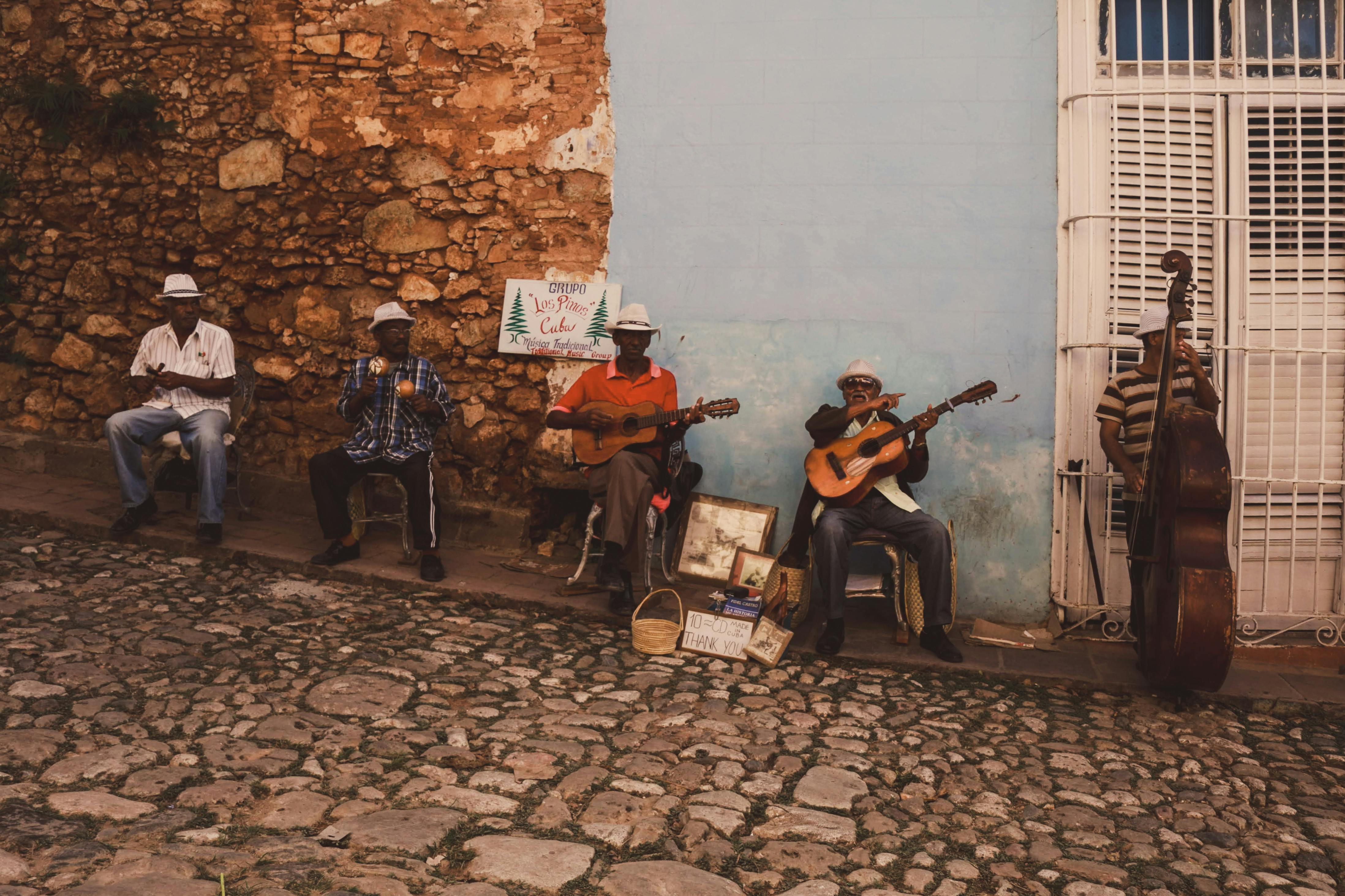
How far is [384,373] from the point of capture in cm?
593

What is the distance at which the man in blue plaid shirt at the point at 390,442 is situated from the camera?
19.2ft

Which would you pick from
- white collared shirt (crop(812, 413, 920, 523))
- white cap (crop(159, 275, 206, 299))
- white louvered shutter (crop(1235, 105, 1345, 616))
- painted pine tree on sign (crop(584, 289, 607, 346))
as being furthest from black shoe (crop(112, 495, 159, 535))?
white louvered shutter (crop(1235, 105, 1345, 616))

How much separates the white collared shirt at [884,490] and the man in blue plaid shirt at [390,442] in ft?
6.67

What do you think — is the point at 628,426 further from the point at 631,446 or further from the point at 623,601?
the point at 623,601

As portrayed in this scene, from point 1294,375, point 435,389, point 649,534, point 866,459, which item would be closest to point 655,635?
point 649,534

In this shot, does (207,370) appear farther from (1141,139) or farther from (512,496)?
(1141,139)

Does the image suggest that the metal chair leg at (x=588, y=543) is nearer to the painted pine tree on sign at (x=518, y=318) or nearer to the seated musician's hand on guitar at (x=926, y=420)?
the painted pine tree on sign at (x=518, y=318)

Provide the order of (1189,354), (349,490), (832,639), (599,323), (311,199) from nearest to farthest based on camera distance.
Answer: (1189,354) < (832,639) < (349,490) < (599,323) < (311,199)

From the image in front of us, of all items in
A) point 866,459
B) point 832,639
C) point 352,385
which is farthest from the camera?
point 352,385

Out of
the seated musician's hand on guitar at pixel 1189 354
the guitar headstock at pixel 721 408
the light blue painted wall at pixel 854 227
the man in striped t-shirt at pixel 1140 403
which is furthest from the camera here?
the light blue painted wall at pixel 854 227

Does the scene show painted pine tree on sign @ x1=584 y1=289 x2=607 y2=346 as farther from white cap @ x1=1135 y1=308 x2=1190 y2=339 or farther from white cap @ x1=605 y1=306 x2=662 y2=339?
white cap @ x1=1135 y1=308 x2=1190 y2=339

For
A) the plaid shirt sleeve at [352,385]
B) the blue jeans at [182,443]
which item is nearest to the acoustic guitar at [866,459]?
the plaid shirt sleeve at [352,385]

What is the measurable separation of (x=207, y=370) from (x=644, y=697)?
3576 mm

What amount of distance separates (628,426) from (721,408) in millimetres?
497
